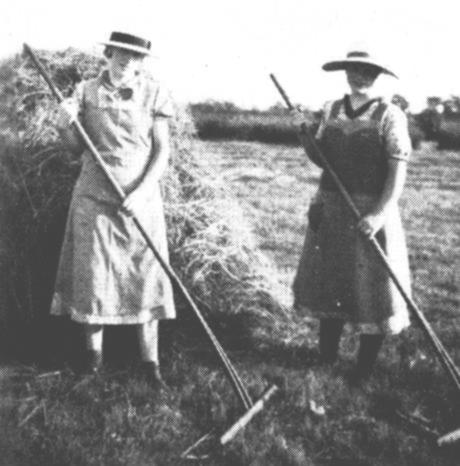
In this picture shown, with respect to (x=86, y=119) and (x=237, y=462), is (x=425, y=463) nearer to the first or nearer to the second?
(x=237, y=462)

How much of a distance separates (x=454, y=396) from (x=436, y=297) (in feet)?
6.68

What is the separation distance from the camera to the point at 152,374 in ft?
13.9

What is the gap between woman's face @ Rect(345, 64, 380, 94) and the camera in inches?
165

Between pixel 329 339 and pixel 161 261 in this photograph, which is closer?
pixel 161 261

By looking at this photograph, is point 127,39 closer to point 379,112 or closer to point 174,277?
point 174,277

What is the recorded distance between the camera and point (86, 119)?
3961mm

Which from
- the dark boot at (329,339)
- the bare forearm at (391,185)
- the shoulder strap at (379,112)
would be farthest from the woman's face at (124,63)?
the dark boot at (329,339)

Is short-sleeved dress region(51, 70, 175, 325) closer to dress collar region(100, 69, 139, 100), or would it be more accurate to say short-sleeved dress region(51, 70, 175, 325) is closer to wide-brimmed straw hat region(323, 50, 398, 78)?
dress collar region(100, 69, 139, 100)

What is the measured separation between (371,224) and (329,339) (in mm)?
968

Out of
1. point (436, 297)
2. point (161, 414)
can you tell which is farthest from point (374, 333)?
point (436, 297)

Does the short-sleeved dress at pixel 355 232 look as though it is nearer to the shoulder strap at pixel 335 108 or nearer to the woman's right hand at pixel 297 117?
the shoulder strap at pixel 335 108

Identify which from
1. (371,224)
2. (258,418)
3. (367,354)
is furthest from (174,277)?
(367,354)

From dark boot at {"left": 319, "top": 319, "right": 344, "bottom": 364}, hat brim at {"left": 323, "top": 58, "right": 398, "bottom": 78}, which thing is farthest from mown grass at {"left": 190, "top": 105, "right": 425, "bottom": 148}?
hat brim at {"left": 323, "top": 58, "right": 398, "bottom": 78}

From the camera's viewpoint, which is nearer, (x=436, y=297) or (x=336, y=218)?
(x=336, y=218)
